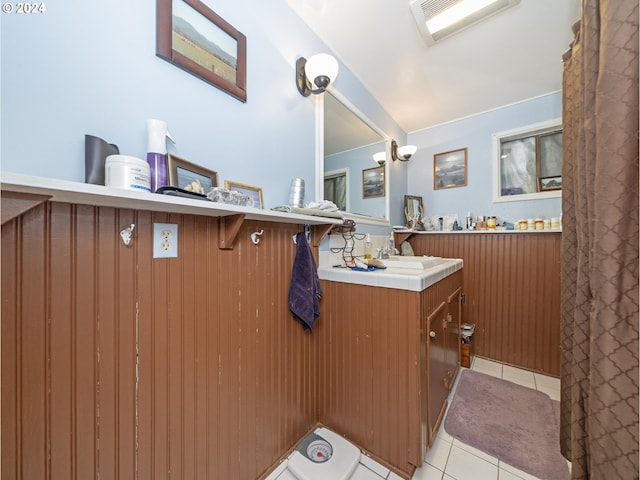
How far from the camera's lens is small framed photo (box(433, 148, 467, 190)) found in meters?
2.63

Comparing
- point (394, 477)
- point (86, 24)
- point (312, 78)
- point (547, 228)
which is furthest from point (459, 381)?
point (86, 24)

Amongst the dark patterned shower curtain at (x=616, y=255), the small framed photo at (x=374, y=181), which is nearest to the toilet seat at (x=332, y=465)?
the dark patterned shower curtain at (x=616, y=255)

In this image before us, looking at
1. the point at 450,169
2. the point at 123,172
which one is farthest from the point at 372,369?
the point at 450,169

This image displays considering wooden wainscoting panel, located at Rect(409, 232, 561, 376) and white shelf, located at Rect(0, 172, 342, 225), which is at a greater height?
white shelf, located at Rect(0, 172, 342, 225)

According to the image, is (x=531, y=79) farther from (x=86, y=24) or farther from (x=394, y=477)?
(x=394, y=477)

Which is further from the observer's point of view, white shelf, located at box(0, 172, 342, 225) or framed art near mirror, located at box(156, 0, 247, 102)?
framed art near mirror, located at box(156, 0, 247, 102)

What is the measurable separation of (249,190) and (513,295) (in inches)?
102

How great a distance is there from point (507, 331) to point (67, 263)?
3.12m

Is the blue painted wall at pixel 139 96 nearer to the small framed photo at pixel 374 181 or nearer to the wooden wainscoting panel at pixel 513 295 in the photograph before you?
the small framed photo at pixel 374 181

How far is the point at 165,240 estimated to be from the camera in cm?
85

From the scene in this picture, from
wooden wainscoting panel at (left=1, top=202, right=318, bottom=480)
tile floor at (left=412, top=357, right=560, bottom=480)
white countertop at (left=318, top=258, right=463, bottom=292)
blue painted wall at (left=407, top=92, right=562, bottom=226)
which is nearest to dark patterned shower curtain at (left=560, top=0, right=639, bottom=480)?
white countertop at (left=318, top=258, right=463, bottom=292)

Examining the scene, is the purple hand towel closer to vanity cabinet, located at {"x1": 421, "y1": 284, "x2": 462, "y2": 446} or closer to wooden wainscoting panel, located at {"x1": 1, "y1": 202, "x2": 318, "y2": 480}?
wooden wainscoting panel, located at {"x1": 1, "y1": 202, "x2": 318, "y2": 480}

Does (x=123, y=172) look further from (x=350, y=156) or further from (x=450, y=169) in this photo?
(x=450, y=169)

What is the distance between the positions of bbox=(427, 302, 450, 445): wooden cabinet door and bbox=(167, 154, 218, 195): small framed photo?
1.28m
